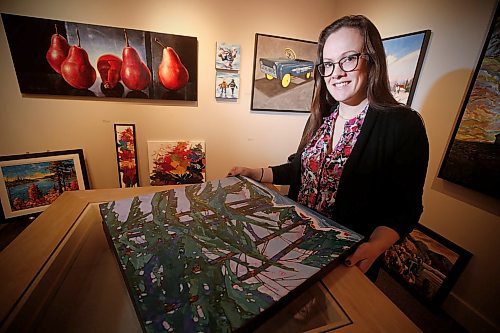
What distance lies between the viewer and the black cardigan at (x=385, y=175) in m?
0.59

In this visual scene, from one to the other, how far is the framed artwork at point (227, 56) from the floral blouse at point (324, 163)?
4.54ft

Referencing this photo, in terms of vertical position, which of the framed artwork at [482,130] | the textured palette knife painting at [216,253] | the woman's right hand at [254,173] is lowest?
the textured palette knife painting at [216,253]

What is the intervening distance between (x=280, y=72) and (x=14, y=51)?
196cm

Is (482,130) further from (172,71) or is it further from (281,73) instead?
(172,71)

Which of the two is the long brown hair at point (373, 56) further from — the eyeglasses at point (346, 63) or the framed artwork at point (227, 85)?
the framed artwork at point (227, 85)

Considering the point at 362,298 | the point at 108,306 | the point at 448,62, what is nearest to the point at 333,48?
the point at 362,298

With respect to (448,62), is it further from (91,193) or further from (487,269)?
(91,193)

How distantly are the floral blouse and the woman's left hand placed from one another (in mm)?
186

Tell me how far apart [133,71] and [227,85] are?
75 centimetres

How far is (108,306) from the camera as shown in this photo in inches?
15.0

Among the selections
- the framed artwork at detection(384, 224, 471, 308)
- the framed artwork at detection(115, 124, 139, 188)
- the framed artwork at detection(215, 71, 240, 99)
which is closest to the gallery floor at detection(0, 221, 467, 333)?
the framed artwork at detection(384, 224, 471, 308)

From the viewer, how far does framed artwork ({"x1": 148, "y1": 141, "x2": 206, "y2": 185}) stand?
77.7 inches

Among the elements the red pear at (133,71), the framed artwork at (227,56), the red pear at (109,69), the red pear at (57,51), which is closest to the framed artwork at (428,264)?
the framed artwork at (227,56)

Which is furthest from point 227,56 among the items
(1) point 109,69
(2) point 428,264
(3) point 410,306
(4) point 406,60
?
(3) point 410,306
